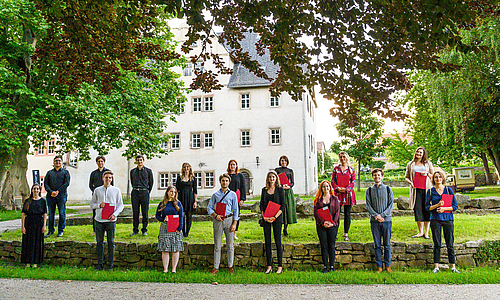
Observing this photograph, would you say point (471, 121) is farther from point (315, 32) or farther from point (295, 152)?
point (315, 32)

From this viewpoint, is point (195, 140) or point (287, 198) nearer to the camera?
point (287, 198)

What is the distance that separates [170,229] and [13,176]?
49.1ft

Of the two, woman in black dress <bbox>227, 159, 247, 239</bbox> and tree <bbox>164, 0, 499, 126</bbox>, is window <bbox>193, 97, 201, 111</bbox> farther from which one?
tree <bbox>164, 0, 499, 126</bbox>

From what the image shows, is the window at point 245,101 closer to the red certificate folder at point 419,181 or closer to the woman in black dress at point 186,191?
the woman in black dress at point 186,191

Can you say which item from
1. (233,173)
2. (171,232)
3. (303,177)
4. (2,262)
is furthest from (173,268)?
(303,177)

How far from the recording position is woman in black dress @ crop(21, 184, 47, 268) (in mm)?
8320

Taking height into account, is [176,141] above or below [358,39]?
above

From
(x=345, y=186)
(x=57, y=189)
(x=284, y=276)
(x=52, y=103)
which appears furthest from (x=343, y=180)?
(x=52, y=103)

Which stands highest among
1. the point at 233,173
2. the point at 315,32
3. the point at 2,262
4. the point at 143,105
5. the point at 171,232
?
the point at 143,105

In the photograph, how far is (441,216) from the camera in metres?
7.17

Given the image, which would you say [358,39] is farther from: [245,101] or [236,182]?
[245,101]

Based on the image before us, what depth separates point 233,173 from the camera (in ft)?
29.3

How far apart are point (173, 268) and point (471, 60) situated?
57.8ft

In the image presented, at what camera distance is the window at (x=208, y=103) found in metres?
31.4
